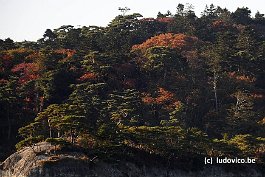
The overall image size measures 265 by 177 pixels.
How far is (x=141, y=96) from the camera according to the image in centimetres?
6600

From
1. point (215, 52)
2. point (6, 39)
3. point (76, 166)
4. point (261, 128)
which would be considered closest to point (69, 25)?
point (6, 39)

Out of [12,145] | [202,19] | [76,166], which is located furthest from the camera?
[202,19]

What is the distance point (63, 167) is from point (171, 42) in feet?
157

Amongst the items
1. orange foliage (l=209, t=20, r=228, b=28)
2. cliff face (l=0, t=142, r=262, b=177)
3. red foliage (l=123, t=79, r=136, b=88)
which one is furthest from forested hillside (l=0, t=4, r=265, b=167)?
orange foliage (l=209, t=20, r=228, b=28)

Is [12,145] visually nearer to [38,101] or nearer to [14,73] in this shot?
[38,101]

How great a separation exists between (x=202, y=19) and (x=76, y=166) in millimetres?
75233

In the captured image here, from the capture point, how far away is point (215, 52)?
73250 millimetres

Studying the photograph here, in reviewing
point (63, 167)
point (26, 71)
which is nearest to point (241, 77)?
point (26, 71)

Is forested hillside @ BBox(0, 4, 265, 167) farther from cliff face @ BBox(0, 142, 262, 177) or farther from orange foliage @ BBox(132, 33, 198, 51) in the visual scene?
cliff face @ BBox(0, 142, 262, 177)

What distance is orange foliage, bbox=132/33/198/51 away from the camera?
81.4 metres

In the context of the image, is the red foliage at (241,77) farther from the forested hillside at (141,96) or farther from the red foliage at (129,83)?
the red foliage at (129,83)

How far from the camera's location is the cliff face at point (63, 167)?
132 feet

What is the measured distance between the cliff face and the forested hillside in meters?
1.58

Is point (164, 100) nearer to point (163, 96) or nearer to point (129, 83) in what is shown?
point (163, 96)
